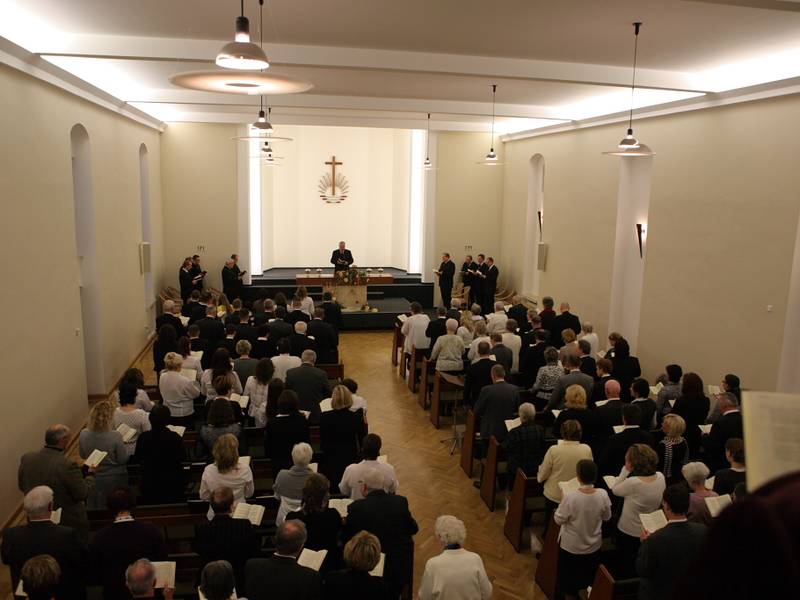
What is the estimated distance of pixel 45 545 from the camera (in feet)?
13.6

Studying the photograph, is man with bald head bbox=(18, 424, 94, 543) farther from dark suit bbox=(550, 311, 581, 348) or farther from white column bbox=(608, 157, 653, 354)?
white column bbox=(608, 157, 653, 354)

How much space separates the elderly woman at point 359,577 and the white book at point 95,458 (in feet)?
8.39

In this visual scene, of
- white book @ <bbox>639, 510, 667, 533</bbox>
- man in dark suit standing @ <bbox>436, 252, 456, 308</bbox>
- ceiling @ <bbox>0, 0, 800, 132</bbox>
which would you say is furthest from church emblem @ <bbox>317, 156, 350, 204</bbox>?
white book @ <bbox>639, 510, 667, 533</bbox>

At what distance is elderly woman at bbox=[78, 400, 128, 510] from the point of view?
5500mm

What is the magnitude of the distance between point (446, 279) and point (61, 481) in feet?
43.3

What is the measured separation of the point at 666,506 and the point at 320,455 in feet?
10.8

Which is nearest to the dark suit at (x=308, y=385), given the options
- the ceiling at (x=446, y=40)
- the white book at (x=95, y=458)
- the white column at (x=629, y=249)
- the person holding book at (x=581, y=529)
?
the white book at (x=95, y=458)

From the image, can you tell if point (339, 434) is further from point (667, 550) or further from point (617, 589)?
point (667, 550)

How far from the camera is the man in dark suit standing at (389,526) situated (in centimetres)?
452

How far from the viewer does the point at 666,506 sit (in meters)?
4.20

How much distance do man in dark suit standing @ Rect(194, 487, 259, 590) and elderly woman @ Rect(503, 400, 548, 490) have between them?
9.88 ft

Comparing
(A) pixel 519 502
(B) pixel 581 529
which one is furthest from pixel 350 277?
(B) pixel 581 529

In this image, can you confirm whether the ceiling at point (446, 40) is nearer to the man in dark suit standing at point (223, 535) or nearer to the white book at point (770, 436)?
the man in dark suit standing at point (223, 535)

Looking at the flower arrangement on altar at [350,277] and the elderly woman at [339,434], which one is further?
the flower arrangement on altar at [350,277]
